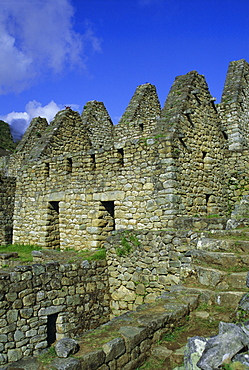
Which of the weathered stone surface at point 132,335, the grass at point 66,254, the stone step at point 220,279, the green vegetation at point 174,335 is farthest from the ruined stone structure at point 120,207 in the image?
the weathered stone surface at point 132,335

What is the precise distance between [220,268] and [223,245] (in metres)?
0.60

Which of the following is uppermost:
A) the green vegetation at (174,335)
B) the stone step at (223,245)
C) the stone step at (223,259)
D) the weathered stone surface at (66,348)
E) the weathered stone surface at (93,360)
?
the stone step at (223,245)

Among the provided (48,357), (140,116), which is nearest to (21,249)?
(140,116)

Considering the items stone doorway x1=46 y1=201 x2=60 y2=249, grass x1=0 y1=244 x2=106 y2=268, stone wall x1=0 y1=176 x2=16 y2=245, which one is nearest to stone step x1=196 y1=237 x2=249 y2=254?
grass x1=0 y1=244 x2=106 y2=268

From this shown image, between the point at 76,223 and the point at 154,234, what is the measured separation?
168 inches

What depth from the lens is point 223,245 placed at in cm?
597

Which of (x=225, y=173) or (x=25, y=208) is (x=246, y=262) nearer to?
(x=225, y=173)

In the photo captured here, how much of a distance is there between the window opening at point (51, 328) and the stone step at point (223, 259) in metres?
4.02

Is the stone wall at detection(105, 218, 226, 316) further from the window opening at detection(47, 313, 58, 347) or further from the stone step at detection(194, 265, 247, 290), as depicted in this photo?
the window opening at detection(47, 313, 58, 347)

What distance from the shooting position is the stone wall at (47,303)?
6.77 m

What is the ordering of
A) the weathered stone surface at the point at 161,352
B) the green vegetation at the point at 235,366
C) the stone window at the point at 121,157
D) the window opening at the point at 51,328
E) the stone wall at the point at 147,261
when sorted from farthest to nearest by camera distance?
the stone window at the point at 121,157 → the window opening at the point at 51,328 → the stone wall at the point at 147,261 → the weathered stone surface at the point at 161,352 → the green vegetation at the point at 235,366

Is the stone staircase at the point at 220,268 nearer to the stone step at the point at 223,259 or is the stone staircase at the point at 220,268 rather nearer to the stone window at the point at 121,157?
the stone step at the point at 223,259

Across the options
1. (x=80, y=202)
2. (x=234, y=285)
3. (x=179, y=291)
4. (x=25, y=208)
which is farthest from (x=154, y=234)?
(x=25, y=208)

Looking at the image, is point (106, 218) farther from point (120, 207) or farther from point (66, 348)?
point (66, 348)
